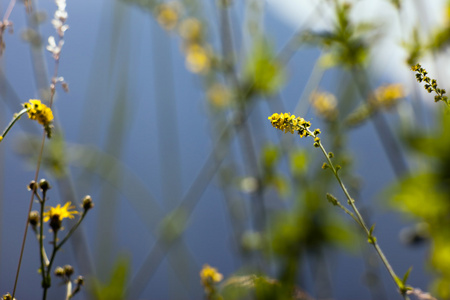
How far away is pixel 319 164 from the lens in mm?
474

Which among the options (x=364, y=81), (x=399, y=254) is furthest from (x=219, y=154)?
(x=399, y=254)

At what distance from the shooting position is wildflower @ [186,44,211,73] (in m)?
0.67

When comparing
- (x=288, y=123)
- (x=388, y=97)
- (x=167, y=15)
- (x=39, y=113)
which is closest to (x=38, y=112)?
(x=39, y=113)

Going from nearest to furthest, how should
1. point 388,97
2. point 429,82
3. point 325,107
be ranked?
point 429,82 < point 388,97 < point 325,107

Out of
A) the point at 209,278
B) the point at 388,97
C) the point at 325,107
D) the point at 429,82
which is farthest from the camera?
the point at 325,107

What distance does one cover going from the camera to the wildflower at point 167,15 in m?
0.67

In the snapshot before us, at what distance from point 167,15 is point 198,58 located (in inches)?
3.3

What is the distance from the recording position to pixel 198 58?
0.69 metres

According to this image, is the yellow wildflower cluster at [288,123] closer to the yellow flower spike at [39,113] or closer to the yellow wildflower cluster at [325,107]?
the yellow flower spike at [39,113]

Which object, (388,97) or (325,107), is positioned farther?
(325,107)

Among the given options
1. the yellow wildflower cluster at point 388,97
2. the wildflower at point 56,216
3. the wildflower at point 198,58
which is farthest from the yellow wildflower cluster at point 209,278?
the wildflower at point 198,58

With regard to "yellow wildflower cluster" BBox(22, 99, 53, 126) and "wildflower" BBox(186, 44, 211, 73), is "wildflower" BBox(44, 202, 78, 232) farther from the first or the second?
"wildflower" BBox(186, 44, 211, 73)

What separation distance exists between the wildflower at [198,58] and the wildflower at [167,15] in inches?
1.9

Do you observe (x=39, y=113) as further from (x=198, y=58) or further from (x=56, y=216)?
(x=198, y=58)
